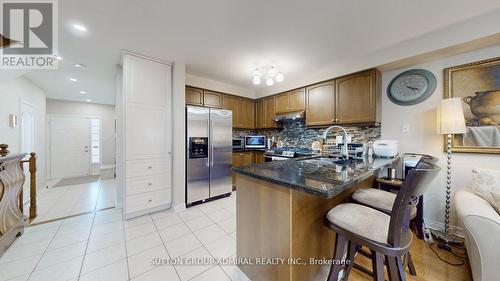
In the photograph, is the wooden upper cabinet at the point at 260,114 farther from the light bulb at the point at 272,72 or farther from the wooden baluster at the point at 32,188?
the wooden baluster at the point at 32,188

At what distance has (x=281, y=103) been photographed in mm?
3973

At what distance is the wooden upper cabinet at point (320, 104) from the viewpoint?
3.08m

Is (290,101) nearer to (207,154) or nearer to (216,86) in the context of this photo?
(216,86)

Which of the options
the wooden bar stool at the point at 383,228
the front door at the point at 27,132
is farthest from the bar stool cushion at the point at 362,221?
the front door at the point at 27,132

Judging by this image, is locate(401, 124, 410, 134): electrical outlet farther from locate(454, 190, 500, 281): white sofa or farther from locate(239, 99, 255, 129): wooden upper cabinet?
locate(239, 99, 255, 129): wooden upper cabinet

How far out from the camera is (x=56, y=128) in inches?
207

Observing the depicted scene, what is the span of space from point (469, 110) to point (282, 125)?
2.83 metres

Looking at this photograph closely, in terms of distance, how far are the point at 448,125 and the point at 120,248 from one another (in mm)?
3895

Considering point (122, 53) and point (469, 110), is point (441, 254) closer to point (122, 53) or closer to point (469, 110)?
point (469, 110)

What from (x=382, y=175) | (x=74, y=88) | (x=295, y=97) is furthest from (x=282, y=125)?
(x=74, y=88)

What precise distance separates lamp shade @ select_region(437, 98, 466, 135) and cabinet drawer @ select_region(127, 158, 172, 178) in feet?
12.4

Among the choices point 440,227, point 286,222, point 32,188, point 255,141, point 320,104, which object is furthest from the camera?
point 255,141

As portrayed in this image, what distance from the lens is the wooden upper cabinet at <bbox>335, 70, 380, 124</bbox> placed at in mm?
2604

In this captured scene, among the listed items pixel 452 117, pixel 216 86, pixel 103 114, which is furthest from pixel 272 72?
pixel 103 114
